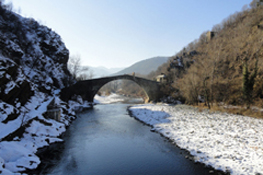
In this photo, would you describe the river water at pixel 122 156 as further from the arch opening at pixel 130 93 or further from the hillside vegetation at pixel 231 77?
the arch opening at pixel 130 93

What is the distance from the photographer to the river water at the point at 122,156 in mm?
9344

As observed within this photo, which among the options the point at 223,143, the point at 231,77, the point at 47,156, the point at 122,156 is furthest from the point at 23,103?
the point at 231,77

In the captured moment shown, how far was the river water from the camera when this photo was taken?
30.7ft

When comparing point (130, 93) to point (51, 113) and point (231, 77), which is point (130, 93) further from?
point (51, 113)

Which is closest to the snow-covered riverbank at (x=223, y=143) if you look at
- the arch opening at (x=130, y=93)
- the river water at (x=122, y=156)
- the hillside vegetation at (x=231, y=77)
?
the river water at (x=122, y=156)

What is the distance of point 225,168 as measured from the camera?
895 cm

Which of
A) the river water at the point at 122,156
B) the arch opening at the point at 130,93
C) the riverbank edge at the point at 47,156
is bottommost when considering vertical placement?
the river water at the point at 122,156

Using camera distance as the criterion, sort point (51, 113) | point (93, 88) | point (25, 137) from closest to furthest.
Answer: point (25, 137) < point (51, 113) < point (93, 88)

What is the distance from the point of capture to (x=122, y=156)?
11367 millimetres

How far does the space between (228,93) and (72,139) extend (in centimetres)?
2689

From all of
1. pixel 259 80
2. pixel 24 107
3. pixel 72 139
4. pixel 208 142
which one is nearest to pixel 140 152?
pixel 208 142

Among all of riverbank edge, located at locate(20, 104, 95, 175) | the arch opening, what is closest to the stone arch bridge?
the arch opening

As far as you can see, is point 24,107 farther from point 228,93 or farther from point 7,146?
point 228,93

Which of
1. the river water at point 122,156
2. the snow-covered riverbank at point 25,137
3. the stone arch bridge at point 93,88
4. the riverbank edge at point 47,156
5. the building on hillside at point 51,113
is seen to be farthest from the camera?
the stone arch bridge at point 93,88
